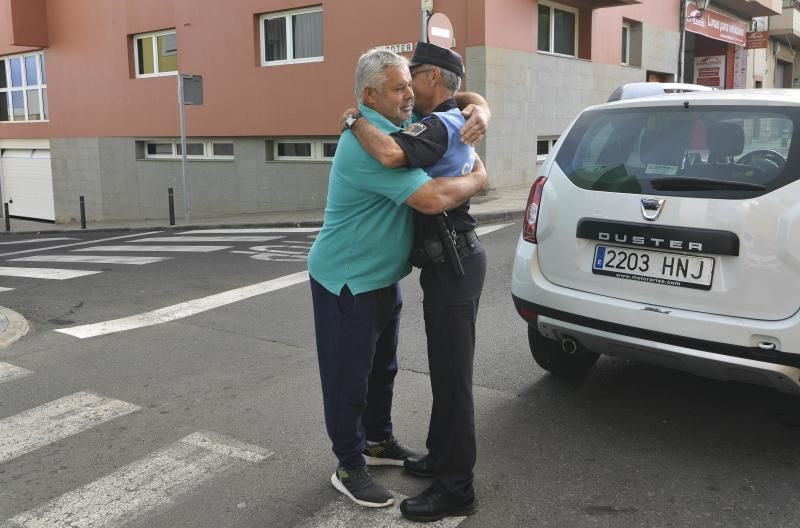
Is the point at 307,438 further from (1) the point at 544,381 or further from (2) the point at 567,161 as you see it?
(2) the point at 567,161

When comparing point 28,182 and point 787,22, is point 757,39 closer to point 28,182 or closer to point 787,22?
point 787,22

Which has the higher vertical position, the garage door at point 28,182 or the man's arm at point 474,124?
the man's arm at point 474,124

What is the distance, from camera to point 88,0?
22234 millimetres

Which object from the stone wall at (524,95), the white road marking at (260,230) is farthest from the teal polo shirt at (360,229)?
the stone wall at (524,95)

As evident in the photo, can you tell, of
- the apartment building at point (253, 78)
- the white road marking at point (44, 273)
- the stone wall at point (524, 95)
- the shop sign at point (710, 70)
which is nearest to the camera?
the white road marking at point (44, 273)

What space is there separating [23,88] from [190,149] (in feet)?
31.0

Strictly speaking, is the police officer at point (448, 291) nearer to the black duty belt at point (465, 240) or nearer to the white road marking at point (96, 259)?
the black duty belt at point (465, 240)

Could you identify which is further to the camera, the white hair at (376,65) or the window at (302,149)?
the window at (302,149)

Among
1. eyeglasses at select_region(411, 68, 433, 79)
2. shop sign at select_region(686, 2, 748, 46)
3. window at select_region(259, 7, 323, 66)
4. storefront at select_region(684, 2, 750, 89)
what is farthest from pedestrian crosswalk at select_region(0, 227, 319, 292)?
storefront at select_region(684, 2, 750, 89)

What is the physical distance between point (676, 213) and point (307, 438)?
→ 2.13 metres

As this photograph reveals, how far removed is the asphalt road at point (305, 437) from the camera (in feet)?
10.0

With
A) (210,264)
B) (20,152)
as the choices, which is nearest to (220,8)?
(210,264)

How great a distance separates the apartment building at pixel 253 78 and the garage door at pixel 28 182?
189 mm

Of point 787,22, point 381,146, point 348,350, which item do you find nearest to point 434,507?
point 348,350
